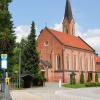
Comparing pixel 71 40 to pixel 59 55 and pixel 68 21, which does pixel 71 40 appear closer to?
pixel 59 55

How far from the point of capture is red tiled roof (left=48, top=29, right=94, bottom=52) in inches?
3813

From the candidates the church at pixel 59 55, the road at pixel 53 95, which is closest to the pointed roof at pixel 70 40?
the church at pixel 59 55

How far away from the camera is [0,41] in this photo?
1594 inches

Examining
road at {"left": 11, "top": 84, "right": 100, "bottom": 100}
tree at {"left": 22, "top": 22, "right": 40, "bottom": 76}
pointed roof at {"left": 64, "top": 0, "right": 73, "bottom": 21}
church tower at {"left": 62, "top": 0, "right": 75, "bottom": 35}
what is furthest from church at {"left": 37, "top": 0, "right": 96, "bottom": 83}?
road at {"left": 11, "top": 84, "right": 100, "bottom": 100}

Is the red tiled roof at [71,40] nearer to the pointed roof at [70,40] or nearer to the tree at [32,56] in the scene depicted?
the pointed roof at [70,40]

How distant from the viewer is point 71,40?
342ft

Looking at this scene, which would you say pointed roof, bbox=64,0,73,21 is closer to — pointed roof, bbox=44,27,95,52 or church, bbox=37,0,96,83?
pointed roof, bbox=44,27,95,52

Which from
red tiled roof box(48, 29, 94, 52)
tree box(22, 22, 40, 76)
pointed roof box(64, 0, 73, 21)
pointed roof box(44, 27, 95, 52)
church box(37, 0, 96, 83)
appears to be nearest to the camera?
tree box(22, 22, 40, 76)

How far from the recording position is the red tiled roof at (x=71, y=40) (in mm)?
96850

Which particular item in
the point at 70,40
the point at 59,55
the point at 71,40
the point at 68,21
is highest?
the point at 68,21

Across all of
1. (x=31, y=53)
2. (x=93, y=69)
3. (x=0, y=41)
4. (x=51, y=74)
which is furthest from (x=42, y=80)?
(x=93, y=69)

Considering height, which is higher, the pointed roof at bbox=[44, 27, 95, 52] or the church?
the pointed roof at bbox=[44, 27, 95, 52]

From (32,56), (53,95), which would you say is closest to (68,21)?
(32,56)

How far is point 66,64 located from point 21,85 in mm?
32617
